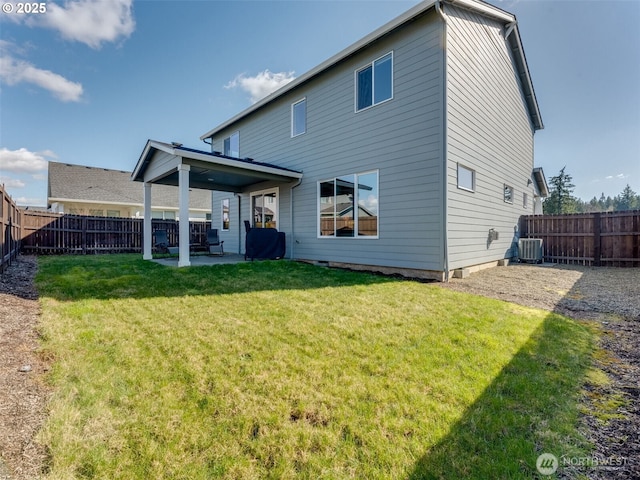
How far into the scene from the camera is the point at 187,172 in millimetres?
A: 7500

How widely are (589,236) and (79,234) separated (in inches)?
737

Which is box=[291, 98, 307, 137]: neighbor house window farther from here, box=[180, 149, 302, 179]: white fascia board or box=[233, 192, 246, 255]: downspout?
box=[233, 192, 246, 255]: downspout

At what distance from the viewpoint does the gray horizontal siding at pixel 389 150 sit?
6445 millimetres

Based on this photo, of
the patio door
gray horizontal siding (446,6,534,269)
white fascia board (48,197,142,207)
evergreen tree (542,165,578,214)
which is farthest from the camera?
evergreen tree (542,165,578,214)

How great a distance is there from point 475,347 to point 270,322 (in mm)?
2254

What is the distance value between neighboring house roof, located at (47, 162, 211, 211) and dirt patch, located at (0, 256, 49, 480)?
1920cm

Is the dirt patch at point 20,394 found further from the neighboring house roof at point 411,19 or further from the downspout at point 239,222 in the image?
the downspout at point 239,222

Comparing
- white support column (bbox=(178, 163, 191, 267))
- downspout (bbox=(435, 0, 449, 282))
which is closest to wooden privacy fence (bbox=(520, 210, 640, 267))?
downspout (bbox=(435, 0, 449, 282))

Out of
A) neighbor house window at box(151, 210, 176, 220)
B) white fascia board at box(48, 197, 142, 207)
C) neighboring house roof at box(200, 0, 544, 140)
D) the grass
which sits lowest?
the grass

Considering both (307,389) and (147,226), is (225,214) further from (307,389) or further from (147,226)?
(307,389)

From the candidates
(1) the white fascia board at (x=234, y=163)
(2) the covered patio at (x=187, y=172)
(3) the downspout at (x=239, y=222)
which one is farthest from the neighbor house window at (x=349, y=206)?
(3) the downspout at (x=239, y=222)

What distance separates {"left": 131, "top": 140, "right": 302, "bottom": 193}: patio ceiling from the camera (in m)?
7.53

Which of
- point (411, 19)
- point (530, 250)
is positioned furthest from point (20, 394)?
point (530, 250)

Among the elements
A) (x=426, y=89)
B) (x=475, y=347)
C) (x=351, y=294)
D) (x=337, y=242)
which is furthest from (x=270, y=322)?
(x=426, y=89)
